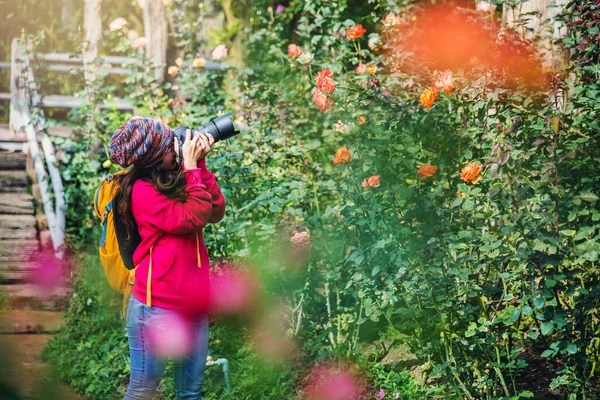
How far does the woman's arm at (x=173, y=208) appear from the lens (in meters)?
2.71

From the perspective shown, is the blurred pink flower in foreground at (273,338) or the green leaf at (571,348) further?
the blurred pink flower in foreground at (273,338)

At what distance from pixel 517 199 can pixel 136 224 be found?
4.69 ft

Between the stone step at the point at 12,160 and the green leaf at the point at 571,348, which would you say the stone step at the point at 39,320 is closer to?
the stone step at the point at 12,160

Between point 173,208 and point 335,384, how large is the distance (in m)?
1.31

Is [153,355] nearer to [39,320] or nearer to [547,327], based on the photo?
[547,327]

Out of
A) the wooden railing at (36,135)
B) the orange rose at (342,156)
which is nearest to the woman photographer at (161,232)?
the orange rose at (342,156)

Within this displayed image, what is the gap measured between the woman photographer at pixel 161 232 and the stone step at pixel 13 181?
4585 millimetres

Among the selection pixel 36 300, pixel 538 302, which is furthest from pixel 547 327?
pixel 36 300

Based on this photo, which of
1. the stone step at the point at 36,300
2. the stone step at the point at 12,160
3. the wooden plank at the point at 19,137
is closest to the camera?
the stone step at the point at 36,300

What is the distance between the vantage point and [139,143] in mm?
2662

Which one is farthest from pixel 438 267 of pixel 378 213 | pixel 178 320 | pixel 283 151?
pixel 283 151

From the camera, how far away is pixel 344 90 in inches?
141

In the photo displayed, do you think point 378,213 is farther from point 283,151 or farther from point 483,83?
point 283,151

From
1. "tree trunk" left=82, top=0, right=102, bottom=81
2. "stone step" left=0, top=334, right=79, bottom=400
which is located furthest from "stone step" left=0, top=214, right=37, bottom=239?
"stone step" left=0, top=334, right=79, bottom=400
